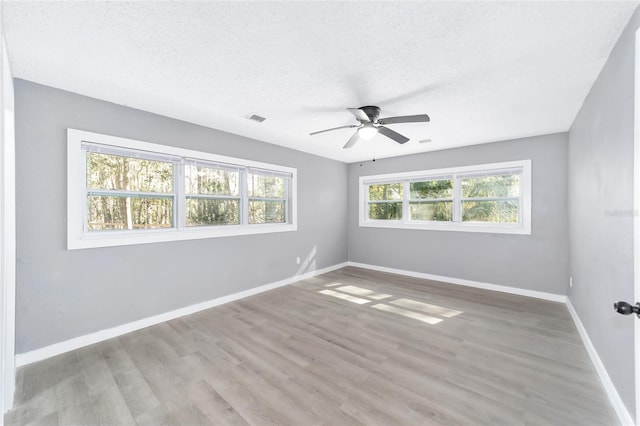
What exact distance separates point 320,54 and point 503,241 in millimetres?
4120

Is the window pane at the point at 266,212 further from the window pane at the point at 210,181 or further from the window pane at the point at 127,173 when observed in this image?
the window pane at the point at 127,173

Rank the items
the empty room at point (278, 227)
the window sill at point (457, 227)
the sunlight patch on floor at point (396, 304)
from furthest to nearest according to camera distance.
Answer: the window sill at point (457, 227)
the sunlight patch on floor at point (396, 304)
the empty room at point (278, 227)

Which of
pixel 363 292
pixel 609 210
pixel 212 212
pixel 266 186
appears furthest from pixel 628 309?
pixel 266 186

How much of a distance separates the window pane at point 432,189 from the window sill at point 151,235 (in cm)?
307

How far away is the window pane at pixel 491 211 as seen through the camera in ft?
14.1

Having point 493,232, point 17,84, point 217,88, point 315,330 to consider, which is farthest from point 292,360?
point 493,232

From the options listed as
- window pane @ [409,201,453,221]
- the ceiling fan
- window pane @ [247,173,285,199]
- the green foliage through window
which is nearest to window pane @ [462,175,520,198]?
the green foliage through window

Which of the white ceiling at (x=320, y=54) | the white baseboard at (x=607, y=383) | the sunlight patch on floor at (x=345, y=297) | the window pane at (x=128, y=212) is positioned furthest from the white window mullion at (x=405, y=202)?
the window pane at (x=128, y=212)

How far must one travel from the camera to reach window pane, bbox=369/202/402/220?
559 cm

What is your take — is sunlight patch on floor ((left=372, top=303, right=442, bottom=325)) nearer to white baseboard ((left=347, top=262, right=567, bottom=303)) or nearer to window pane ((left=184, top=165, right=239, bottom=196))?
white baseboard ((left=347, top=262, right=567, bottom=303))

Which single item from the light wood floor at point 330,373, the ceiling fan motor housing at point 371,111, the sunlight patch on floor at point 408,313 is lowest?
the light wood floor at point 330,373

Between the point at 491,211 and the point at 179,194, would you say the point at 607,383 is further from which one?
the point at 179,194

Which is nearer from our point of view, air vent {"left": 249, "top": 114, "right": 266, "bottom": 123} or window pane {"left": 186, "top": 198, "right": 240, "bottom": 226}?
air vent {"left": 249, "top": 114, "right": 266, "bottom": 123}

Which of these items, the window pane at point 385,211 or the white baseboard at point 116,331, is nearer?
the white baseboard at point 116,331
